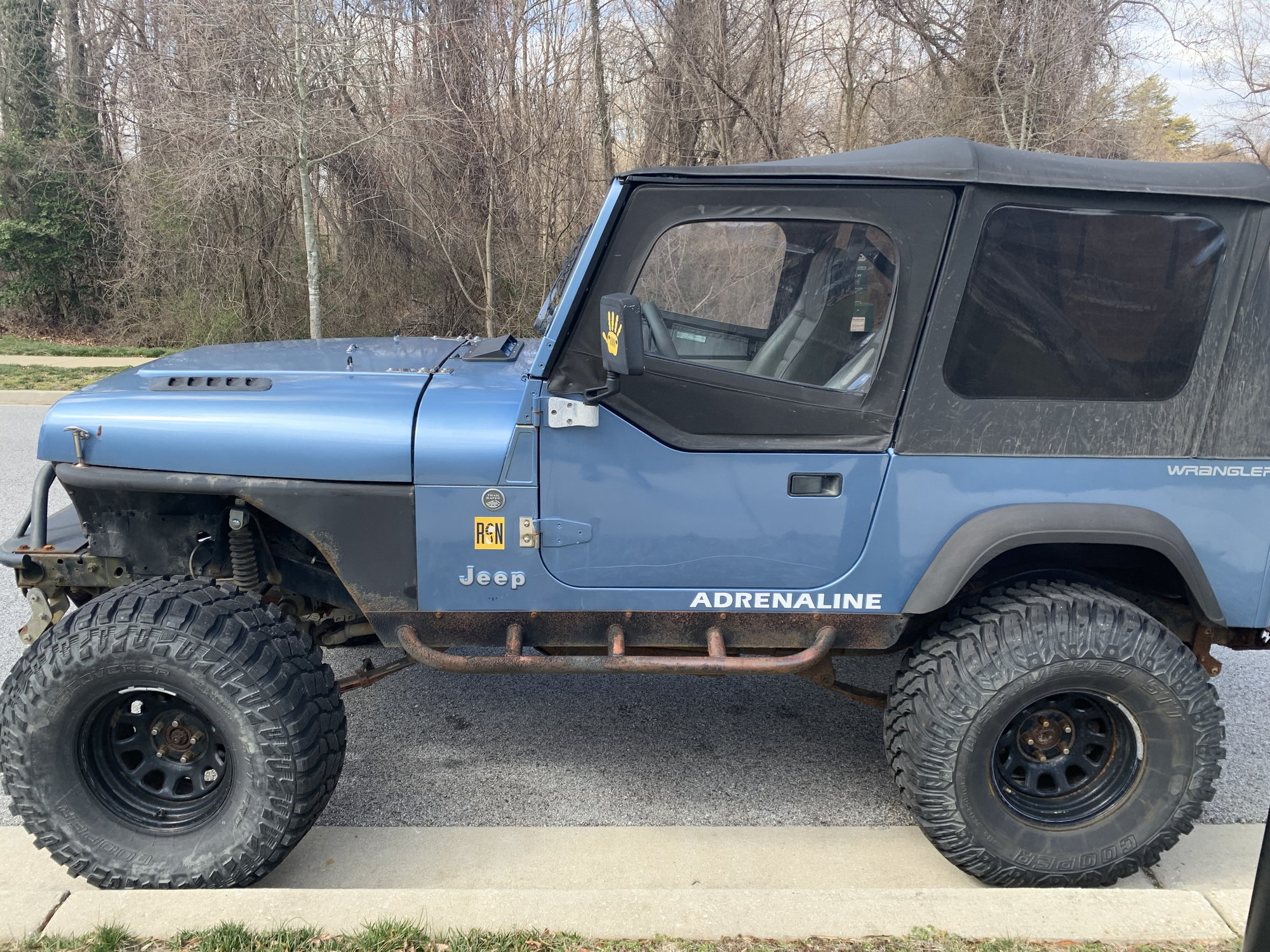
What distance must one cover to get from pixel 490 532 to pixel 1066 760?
1.95m

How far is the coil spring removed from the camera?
2.91 meters

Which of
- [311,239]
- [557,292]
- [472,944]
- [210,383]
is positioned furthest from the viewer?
[311,239]

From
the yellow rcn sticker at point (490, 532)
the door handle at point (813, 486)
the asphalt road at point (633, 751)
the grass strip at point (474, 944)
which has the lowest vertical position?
the asphalt road at point (633, 751)

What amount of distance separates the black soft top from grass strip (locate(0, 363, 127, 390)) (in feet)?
31.7

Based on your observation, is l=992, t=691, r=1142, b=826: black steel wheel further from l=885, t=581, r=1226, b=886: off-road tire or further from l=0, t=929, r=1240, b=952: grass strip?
l=0, t=929, r=1240, b=952: grass strip

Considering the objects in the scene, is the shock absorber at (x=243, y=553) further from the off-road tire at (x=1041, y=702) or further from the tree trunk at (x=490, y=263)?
the tree trunk at (x=490, y=263)

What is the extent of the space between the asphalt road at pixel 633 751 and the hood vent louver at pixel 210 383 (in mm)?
1508

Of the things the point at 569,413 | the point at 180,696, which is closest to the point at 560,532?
the point at 569,413

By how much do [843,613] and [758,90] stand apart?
11316 millimetres

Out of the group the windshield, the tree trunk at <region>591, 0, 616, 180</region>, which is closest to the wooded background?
the tree trunk at <region>591, 0, 616, 180</region>

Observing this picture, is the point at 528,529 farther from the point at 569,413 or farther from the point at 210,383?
the point at 210,383

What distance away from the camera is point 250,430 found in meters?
2.78

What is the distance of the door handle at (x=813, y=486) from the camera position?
2742mm

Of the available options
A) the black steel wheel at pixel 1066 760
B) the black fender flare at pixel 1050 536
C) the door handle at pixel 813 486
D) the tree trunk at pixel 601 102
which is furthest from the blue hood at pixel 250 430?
the tree trunk at pixel 601 102
